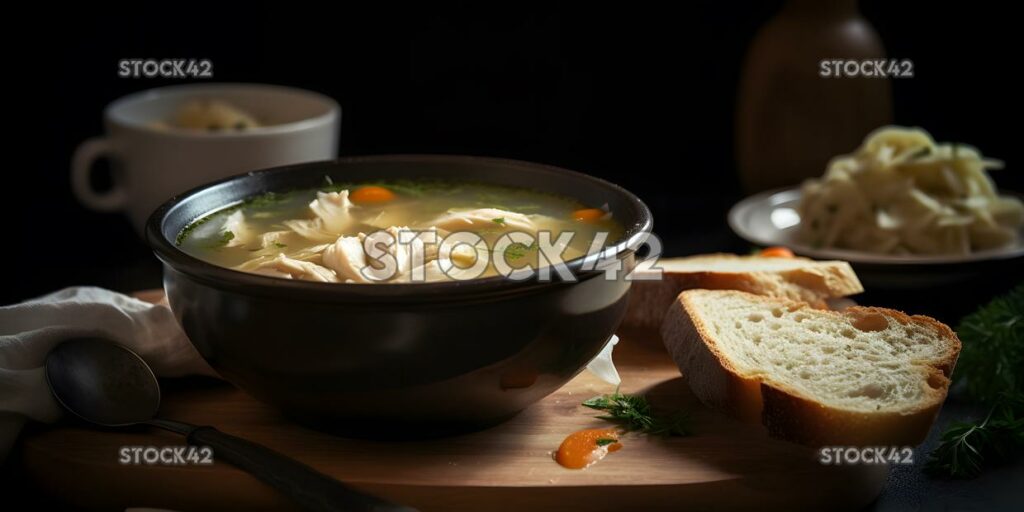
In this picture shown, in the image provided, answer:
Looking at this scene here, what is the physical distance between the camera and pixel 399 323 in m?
2.26

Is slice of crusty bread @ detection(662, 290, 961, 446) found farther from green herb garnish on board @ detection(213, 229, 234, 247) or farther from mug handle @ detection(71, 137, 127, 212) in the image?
mug handle @ detection(71, 137, 127, 212)

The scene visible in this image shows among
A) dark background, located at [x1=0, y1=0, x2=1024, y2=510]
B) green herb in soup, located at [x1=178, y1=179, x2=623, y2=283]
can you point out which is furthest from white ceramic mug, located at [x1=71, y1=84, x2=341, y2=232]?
green herb in soup, located at [x1=178, y1=179, x2=623, y2=283]

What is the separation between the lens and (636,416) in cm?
262

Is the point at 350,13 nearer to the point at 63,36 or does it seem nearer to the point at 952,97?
the point at 63,36

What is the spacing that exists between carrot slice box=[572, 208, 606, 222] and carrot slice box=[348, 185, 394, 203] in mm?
522

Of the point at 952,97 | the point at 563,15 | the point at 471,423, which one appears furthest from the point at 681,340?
the point at 952,97

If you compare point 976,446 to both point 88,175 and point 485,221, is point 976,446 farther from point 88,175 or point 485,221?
point 88,175

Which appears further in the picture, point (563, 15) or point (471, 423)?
point (563, 15)

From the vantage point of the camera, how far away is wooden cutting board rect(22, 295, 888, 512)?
92.6 inches

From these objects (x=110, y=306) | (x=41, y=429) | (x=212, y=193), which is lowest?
(x=41, y=429)

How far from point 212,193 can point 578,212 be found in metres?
0.92

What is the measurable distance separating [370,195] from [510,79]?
2171 millimetres

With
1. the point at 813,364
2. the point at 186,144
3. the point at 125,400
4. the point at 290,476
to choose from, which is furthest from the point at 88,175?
the point at 813,364

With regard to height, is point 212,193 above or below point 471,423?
above
